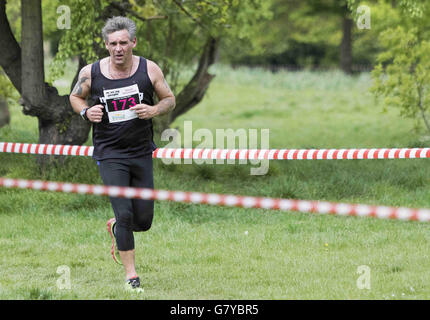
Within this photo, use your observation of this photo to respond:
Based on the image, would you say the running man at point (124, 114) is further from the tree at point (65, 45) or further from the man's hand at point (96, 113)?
the tree at point (65, 45)

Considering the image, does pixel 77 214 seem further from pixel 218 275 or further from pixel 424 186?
pixel 424 186

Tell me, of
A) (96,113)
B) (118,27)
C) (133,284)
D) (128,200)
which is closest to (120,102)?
(96,113)

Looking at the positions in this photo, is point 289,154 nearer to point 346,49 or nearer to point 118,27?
point 118,27

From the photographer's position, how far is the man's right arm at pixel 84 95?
597 centimetres

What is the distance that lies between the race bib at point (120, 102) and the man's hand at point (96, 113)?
3.6 inches

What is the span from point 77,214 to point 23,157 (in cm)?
277

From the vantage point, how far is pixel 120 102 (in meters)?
A: 6.04

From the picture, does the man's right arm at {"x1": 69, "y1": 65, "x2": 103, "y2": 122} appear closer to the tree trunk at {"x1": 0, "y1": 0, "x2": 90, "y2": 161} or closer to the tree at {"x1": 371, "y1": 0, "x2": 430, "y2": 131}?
the tree trunk at {"x1": 0, "y1": 0, "x2": 90, "y2": 161}

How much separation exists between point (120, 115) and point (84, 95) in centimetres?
44

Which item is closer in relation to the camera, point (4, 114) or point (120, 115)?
point (120, 115)

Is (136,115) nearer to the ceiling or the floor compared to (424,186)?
nearer to the ceiling
